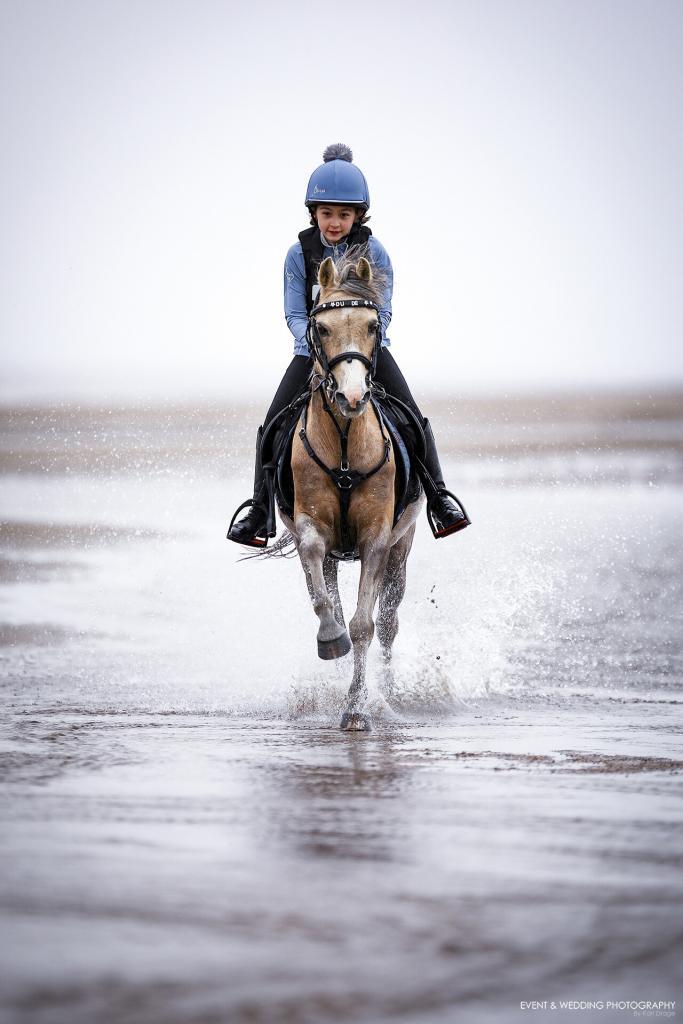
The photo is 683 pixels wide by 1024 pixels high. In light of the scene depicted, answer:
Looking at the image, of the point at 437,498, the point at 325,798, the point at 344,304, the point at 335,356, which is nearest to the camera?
the point at 325,798

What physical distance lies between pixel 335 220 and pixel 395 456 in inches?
56.9

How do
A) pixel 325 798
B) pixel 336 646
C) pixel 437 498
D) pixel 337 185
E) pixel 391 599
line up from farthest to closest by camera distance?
1. pixel 391 599
2. pixel 437 498
3. pixel 337 185
4. pixel 336 646
5. pixel 325 798

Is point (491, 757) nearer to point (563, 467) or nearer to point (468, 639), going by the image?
point (468, 639)

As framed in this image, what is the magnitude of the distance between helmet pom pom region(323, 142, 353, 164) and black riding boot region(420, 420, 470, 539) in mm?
1727

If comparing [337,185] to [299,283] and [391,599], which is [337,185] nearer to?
[299,283]

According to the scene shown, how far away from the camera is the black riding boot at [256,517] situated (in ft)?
27.8

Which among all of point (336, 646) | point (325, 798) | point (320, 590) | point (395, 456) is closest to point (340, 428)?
point (395, 456)

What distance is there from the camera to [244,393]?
62344 mm

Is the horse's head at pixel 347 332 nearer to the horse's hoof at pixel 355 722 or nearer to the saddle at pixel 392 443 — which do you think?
the saddle at pixel 392 443

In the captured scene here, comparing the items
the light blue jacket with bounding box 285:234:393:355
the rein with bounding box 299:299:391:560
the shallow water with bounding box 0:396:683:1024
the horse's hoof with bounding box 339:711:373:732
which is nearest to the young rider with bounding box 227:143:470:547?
the light blue jacket with bounding box 285:234:393:355

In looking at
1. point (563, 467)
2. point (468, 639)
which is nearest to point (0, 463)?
point (563, 467)

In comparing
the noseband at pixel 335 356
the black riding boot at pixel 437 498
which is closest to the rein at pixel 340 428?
the noseband at pixel 335 356

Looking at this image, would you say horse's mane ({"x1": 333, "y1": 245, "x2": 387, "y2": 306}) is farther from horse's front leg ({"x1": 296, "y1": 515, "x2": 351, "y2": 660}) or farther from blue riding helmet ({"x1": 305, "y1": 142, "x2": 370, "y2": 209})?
horse's front leg ({"x1": 296, "y1": 515, "x2": 351, "y2": 660})

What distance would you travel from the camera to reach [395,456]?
8.21 metres
